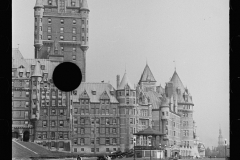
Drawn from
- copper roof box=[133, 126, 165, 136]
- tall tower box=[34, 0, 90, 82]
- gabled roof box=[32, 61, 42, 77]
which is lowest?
copper roof box=[133, 126, 165, 136]

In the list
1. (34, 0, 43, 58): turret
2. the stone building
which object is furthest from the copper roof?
(34, 0, 43, 58): turret

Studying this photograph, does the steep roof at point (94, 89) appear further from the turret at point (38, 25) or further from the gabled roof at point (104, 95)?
the turret at point (38, 25)

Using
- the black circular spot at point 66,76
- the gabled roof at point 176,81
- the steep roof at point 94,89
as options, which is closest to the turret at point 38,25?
the steep roof at point 94,89

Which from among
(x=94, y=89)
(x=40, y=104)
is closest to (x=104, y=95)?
(x=94, y=89)

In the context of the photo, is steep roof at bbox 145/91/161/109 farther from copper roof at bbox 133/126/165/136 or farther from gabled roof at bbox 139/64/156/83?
gabled roof at bbox 139/64/156/83

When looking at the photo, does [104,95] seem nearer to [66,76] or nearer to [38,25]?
[38,25]

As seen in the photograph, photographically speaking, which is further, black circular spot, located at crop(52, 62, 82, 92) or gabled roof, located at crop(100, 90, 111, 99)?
gabled roof, located at crop(100, 90, 111, 99)
